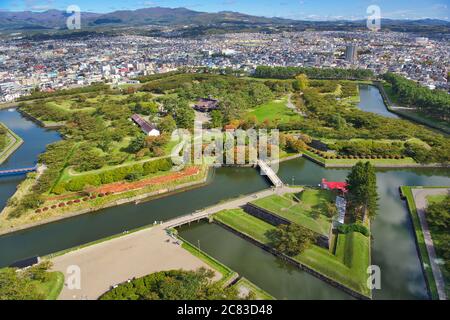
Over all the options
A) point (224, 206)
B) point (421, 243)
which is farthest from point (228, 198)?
point (421, 243)

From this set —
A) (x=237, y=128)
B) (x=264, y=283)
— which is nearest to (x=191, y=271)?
(x=264, y=283)

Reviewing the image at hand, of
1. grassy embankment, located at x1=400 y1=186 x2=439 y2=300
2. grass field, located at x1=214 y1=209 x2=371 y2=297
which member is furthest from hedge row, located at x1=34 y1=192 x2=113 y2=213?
grassy embankment, located at x1=400 y1=186 x2=439 y2=300

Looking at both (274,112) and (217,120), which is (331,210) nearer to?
(217,120)

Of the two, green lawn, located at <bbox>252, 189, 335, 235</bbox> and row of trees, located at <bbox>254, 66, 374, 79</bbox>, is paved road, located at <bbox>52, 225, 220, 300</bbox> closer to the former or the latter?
green lawn, located at <bbox>252, 189, 335, 235</bbox>

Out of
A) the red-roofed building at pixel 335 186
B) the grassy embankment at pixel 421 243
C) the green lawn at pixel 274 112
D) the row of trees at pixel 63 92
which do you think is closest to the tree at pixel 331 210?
the red-roofed building at pixel 335 186

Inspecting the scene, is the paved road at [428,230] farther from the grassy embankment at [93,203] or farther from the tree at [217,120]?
the tree at [217,120]

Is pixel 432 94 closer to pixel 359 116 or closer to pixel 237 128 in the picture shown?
pixel 359 116

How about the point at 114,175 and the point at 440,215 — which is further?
the point at 114,175
